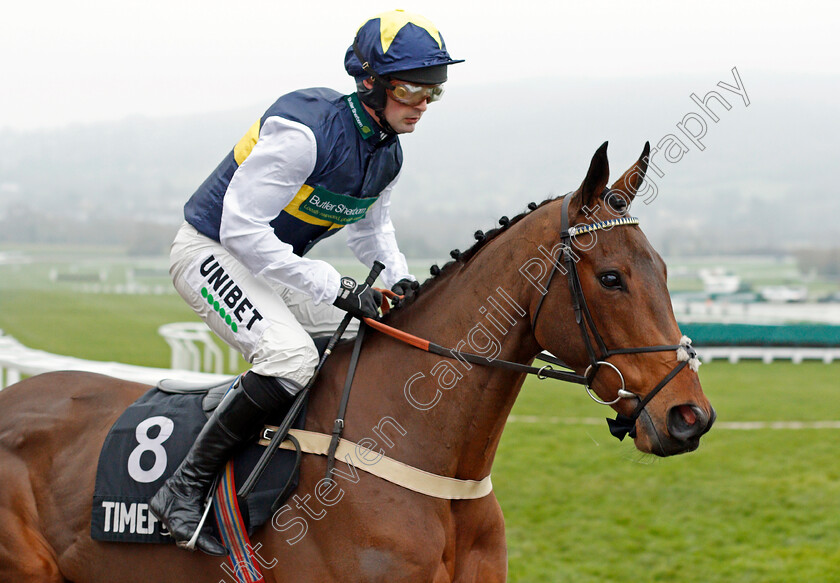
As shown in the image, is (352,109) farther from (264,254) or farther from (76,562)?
(76,562)

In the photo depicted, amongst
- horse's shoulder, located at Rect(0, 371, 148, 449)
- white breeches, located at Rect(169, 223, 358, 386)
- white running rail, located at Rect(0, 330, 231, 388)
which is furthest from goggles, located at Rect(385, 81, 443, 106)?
white running rail, located at Rect(0, 330, 231, 388)

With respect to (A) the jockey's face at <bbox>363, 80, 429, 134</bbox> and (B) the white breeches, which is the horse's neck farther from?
(A) the jockey's face at <bbox>363, 80, 429, 134</bbox>

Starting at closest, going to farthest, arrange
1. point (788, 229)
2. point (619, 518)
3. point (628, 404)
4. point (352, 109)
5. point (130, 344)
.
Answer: point (628, 404) < point (352, 109) < point (619, 518) < point (130, 344) < point (788, 229)

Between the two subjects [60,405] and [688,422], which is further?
[60,405]

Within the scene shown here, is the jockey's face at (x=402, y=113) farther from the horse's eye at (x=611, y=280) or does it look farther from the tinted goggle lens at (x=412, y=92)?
the horse's eye at (x=611, y=280)

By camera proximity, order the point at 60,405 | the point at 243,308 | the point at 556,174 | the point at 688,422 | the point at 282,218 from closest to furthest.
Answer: the point at 688,422 → the point at 243,308 → the point at 282,218 → the point at 60,405 → the point at 556,174

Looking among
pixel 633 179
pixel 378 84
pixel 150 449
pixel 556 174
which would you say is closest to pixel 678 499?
pixel 633 179

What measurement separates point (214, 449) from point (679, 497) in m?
4.68

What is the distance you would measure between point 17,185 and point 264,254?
134ft

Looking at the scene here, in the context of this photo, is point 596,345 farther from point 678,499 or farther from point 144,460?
point 678,499

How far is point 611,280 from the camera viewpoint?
2090 mm

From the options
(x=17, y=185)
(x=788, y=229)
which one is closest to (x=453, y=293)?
(x=788, y=229)

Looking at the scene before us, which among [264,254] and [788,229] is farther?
[788,229]

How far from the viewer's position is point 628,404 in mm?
2072
